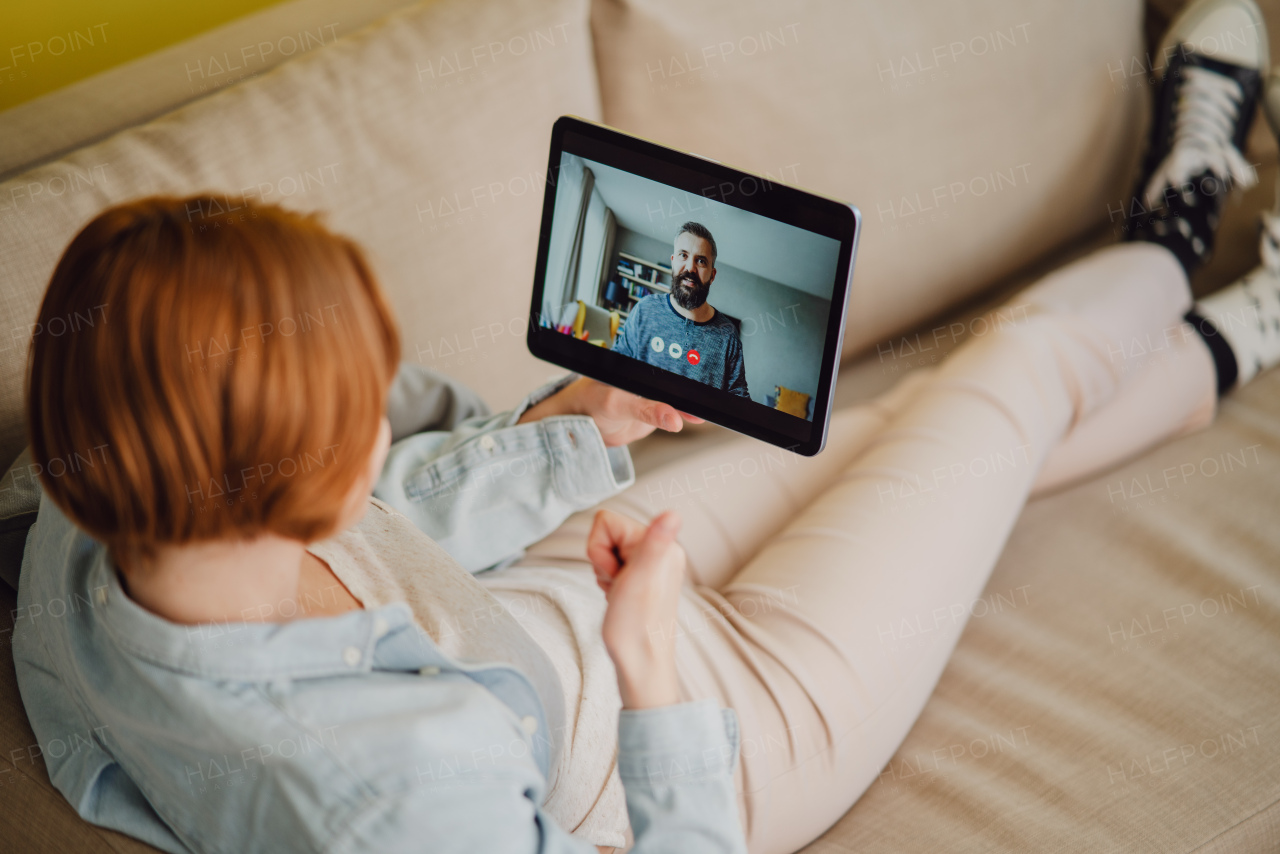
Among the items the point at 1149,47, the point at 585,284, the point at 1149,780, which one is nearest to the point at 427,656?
the point at 585,284

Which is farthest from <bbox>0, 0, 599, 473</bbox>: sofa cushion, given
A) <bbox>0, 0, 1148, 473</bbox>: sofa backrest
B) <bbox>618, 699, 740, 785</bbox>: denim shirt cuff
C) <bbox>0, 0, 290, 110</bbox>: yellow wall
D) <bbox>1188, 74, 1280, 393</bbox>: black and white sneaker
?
<bbox>1188, 74, 1280, 393</bbox>: black and white sneaker

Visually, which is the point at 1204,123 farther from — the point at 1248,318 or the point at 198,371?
the point at 198,371

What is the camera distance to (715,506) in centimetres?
100

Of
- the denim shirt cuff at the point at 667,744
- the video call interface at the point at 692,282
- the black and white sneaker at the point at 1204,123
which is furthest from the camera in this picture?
the black and white sneaker at the point at 1204,123

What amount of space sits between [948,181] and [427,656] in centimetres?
98

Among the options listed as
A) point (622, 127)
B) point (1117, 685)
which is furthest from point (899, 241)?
point (1117, 685)

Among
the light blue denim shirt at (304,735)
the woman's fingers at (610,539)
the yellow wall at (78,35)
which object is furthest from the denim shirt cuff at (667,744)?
the yellow wall at (78,35)

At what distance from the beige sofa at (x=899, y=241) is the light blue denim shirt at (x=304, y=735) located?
47mm

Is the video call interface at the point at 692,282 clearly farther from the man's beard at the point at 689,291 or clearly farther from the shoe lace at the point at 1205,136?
the shoe lace at the point at 1205,136

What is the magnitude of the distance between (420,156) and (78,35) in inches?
20.1

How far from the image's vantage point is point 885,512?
89cm

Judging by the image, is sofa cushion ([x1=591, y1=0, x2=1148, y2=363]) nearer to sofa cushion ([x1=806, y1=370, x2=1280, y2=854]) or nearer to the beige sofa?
the beige sofa

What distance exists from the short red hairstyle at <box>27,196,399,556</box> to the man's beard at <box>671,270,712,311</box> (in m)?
0.30

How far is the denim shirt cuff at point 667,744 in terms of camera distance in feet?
2.00
